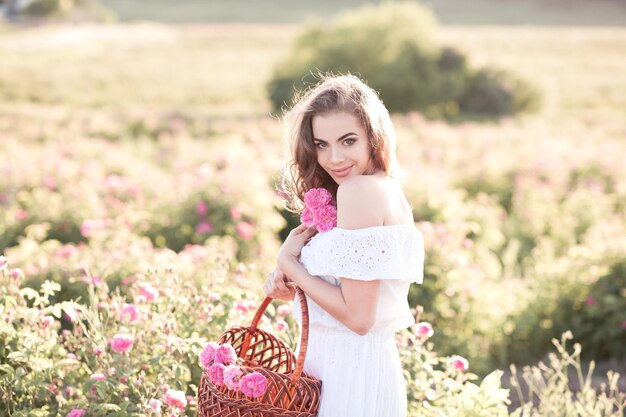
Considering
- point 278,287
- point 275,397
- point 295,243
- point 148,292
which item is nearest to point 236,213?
point 148,292

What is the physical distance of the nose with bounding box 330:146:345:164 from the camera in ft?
7.76

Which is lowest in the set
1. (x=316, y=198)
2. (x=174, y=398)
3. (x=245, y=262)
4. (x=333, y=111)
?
(x=245, y=262)

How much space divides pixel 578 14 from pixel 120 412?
217 feet

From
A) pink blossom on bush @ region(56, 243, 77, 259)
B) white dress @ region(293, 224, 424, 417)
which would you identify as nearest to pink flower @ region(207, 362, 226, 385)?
white dress @ region(293, 224, 424, 417)

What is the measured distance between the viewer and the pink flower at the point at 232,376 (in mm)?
2225

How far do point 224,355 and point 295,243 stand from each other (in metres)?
0.41

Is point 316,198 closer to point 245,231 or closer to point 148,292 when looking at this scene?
point 148,292

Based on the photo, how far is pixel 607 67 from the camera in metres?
32.7

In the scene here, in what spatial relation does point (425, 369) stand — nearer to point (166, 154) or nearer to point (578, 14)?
point (166, 154)

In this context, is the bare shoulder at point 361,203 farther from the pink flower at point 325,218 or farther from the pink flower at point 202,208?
the pink flower at point 202,208

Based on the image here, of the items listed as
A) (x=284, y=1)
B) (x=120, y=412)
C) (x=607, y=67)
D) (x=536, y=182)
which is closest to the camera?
(x=120, y=412)

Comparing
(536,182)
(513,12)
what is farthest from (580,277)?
(513,12)

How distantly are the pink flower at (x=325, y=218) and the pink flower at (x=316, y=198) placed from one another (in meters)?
0.02

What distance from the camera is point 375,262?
226cm
